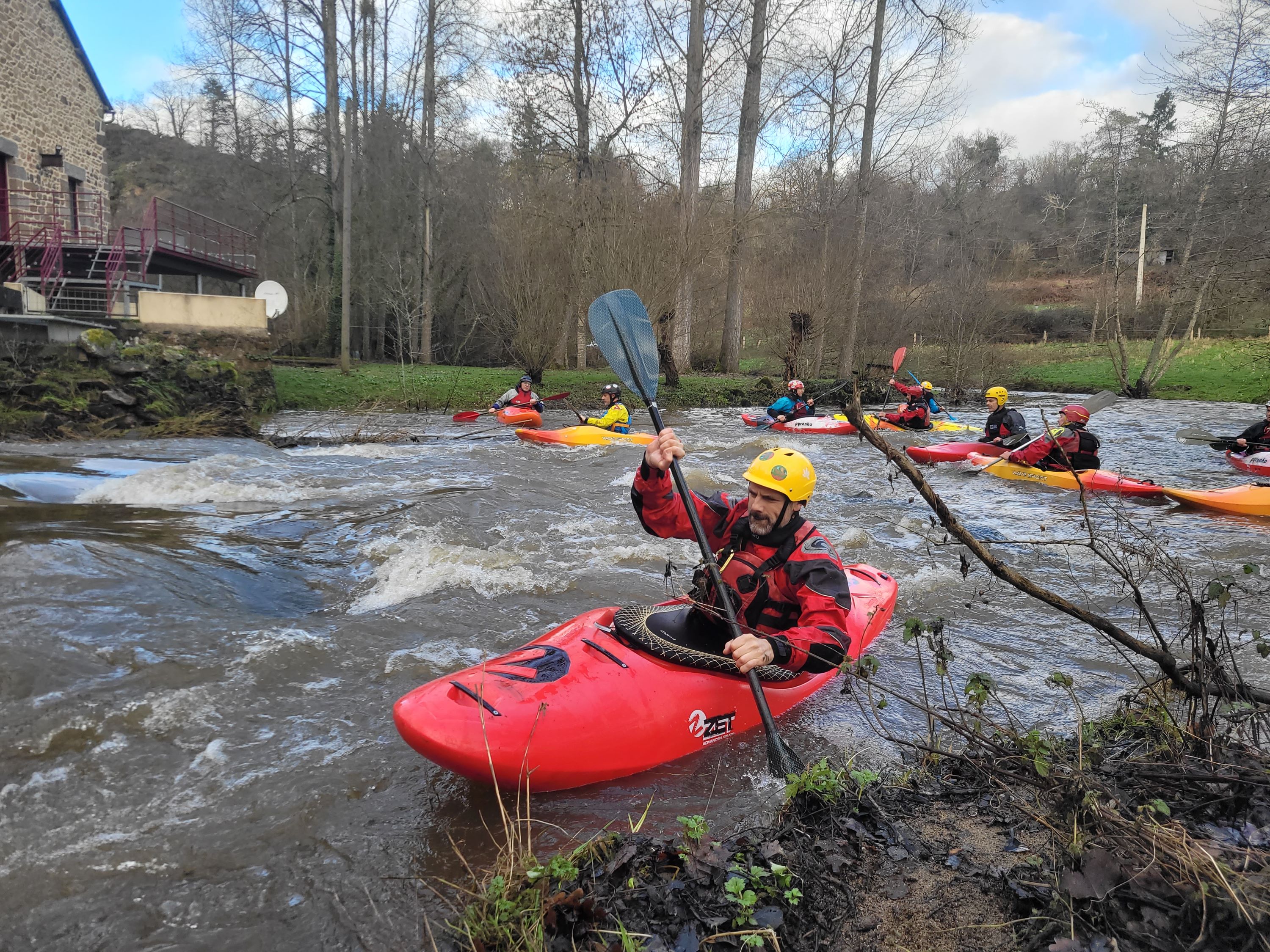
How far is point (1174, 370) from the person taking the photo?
22.3 metres

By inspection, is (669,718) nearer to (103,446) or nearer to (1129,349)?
(103,446)

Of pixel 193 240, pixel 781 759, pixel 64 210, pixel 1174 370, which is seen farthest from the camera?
pixel 1174 370

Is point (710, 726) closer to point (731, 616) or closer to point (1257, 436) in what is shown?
point (731, 616)

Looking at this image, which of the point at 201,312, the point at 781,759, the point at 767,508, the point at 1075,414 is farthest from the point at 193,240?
the point at 781,759

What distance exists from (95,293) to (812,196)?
17.9m

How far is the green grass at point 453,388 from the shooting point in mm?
15938

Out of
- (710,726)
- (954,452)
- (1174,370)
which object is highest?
(1174,370)

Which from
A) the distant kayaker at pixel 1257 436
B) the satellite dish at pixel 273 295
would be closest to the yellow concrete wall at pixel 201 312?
the satellite dish at pixel 273 295

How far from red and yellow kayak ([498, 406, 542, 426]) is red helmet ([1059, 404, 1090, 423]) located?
8.73m

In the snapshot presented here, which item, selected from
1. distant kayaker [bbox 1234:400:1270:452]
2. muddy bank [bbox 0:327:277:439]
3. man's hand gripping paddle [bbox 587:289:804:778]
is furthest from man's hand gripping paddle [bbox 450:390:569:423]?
distant kayaker [bbox 1234:400:1270:452]

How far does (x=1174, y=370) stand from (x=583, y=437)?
19.8 m

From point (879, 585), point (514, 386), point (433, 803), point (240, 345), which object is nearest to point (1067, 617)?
point (879, 585)

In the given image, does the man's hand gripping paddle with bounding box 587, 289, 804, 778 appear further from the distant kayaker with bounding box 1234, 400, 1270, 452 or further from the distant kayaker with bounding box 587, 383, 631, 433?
the distant kayaker with bounding box 1234, 400, 1270, 452

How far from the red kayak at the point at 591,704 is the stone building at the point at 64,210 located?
467 inches
